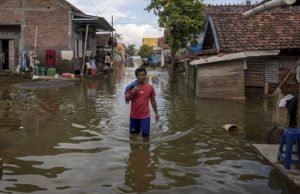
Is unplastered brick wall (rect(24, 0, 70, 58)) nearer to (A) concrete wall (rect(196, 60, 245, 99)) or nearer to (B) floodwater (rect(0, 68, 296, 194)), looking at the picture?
(A) concrete wall (rect(196, 60, 245, 99))

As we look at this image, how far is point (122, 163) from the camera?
7.42 metres

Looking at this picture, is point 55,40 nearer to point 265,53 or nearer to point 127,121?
point 265,53

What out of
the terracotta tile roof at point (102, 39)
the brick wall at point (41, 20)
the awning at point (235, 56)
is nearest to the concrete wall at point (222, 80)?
the awning at point (235, 56)

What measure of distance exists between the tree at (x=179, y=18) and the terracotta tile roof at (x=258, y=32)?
5.18 metres

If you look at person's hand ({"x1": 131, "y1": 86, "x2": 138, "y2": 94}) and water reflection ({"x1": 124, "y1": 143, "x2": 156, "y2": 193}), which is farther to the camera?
person's hand ({"x1": 131, "y1": 86, "x2": 138, "y2": 94})

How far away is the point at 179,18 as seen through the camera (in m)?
24.5

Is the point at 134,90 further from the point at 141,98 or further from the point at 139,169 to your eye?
the point at 139,169

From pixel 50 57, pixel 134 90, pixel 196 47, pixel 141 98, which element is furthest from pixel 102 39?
pixel 134 90

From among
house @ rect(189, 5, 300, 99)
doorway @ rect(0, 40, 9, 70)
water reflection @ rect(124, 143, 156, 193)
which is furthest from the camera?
doorway @ rect(0, 40, 9, 70)

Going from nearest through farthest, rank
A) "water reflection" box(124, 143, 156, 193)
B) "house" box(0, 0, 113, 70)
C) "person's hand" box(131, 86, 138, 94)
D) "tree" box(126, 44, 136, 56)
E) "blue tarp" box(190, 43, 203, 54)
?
"water reflection" box(124, 143, 156, 193), "person's hand" box(131, 86, 138, 94), "blue tarp" box(190, 43, 203, 54), "house" box(0, 0, 113, 70), "tree" box(126, 44, 136, 56)

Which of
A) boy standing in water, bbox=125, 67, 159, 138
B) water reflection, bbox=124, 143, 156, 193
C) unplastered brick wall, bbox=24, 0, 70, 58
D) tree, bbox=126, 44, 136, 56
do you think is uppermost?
tree, bbox=126, 44, 136, 56

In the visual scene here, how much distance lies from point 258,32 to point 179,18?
655 cm

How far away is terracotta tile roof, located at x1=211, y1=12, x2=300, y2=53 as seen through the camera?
17.8 meters

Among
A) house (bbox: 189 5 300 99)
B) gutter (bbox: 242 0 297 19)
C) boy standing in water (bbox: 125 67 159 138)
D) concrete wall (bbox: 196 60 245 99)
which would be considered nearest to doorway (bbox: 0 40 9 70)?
house (bbox: 189 5 300 99)
